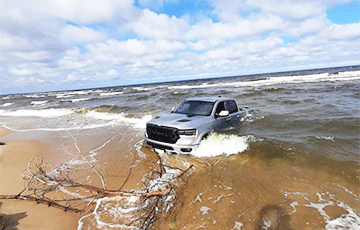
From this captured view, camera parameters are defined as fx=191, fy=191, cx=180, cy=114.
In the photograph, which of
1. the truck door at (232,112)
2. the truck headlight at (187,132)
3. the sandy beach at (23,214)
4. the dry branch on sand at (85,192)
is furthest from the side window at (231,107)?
the sandy beach at (23,214)

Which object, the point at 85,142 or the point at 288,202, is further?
the point at 85,142

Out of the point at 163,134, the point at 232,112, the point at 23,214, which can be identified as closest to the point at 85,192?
the point at 23,214

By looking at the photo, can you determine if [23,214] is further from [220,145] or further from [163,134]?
[220,145]

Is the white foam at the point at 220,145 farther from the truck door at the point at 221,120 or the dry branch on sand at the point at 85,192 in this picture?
the dry branch on sand at the point at 85,192

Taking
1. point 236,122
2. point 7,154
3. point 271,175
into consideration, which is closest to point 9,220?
point 7,154

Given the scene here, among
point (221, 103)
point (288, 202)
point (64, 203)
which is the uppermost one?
point (221, 103)

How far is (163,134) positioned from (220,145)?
5.75ft

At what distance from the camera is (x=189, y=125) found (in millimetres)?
5320

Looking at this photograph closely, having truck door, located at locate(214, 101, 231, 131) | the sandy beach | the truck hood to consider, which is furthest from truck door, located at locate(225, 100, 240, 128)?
the sandy beach

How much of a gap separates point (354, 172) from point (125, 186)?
5.20m

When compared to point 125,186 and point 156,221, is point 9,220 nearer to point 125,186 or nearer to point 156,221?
point 125,186

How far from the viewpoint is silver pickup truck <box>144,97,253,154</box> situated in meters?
5.24

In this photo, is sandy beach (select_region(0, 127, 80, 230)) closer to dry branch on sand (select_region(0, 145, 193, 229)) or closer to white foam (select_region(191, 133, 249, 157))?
dry branch on sand (select_region(0, 145, 193, 229))

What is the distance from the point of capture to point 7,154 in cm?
621
